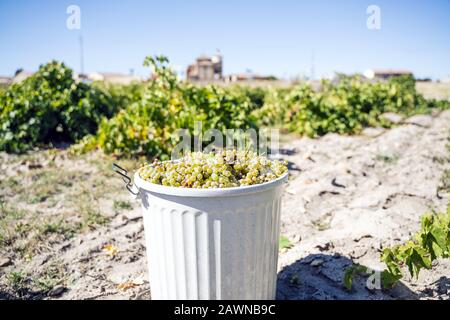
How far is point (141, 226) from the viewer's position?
10.9ft

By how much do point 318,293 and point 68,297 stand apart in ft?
5.25

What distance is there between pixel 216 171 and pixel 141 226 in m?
1.87

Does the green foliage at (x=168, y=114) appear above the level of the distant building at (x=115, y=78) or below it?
below

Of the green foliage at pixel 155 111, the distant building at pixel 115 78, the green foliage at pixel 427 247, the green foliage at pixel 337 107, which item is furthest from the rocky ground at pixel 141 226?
the distant building at pixel 115 78

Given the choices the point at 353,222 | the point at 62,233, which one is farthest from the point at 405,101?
the point at 62,233

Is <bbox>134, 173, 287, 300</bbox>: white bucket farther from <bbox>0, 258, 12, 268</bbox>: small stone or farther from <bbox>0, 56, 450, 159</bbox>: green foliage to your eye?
<bbox>0, 56, 450, 159</bbox>: green foliage

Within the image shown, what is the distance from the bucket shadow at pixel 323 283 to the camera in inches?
85.9

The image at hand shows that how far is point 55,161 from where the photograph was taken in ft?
18.2

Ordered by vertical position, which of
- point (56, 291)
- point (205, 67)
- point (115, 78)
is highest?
point (205, 67)

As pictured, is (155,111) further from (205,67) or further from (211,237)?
(205,67)

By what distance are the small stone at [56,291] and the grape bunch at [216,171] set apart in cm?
113

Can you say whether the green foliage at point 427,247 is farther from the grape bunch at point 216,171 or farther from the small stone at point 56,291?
the small stone at point 56,291

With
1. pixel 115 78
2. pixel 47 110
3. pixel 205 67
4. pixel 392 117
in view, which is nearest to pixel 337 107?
pixel 392 117
